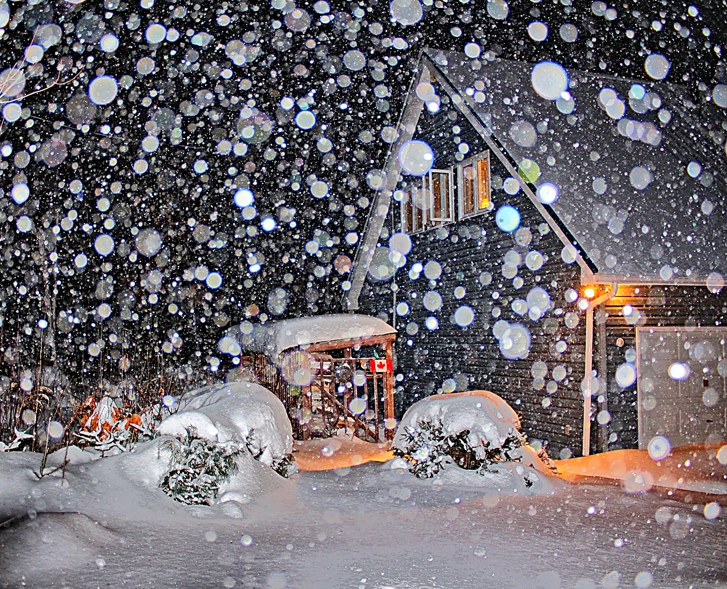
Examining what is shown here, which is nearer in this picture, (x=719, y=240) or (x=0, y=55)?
(x=0, y=55)

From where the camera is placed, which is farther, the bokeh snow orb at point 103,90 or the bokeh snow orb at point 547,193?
the bokeh snow orb at point 103,90

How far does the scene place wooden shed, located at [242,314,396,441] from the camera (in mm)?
13789

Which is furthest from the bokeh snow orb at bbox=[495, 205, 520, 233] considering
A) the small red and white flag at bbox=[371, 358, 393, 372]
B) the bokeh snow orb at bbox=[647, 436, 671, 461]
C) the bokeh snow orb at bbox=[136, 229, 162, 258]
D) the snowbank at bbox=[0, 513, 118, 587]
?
the bokeh snow orb at bbox=[136, 229, 162, 258]

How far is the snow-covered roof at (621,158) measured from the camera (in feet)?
34.6

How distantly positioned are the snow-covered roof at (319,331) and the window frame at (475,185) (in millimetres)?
3277

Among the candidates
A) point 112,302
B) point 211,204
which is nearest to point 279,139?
point 211,204

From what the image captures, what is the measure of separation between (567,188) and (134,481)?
27.4 ft

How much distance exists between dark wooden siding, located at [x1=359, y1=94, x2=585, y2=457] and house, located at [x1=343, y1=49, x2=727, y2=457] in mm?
35

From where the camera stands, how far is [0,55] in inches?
379

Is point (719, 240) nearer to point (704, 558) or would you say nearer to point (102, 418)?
point (704, 558)

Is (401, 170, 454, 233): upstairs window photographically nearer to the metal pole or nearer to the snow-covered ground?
the metal pole

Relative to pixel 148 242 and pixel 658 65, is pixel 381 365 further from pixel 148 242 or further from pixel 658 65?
pixel 148 242

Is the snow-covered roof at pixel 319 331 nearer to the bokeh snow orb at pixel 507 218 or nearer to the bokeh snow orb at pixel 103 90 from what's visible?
the bokeh snow orb at pixel 507 218

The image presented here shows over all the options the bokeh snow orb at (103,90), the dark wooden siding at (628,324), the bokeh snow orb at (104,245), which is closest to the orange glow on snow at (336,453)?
the dark wooden siding at (628,324)
